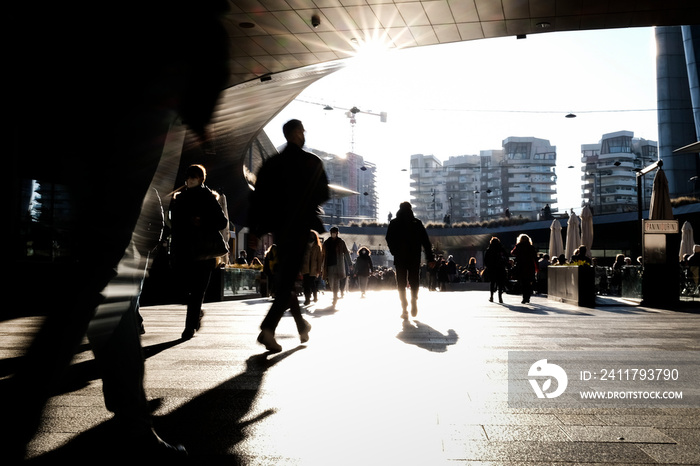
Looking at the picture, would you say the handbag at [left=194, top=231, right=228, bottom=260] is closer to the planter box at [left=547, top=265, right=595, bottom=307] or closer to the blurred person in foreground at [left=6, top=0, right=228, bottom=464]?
the blurred person in foreground at [left=6, top=0, right=228, bottom=464]

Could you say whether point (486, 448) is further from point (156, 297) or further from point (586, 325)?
point (156, 297)

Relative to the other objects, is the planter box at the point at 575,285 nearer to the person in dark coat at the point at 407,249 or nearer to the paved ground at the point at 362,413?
the person in dark coat at the point at 407,249

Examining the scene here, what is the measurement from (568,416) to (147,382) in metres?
2.43

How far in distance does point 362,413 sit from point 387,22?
12864 millimetres

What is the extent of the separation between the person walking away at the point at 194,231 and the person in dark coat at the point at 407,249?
10.7 ft

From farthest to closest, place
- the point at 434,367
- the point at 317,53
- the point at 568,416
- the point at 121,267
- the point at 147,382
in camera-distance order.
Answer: the point at 317,53, the point at 434,367, the point at 147,382, the point at 568,416, the point at 121,267

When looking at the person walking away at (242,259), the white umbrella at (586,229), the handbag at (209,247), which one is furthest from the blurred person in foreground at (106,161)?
the white umbrella at (586,229)

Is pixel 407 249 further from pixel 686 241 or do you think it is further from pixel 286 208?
pixel 686 241

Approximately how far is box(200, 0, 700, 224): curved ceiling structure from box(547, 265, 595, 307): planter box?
5468mm

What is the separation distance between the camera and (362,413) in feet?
10.5

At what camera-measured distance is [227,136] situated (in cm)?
2695

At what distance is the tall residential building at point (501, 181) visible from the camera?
154750 millimetres

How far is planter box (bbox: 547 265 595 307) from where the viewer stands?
13492 mm

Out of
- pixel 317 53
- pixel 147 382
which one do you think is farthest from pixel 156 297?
pixel 147 382
